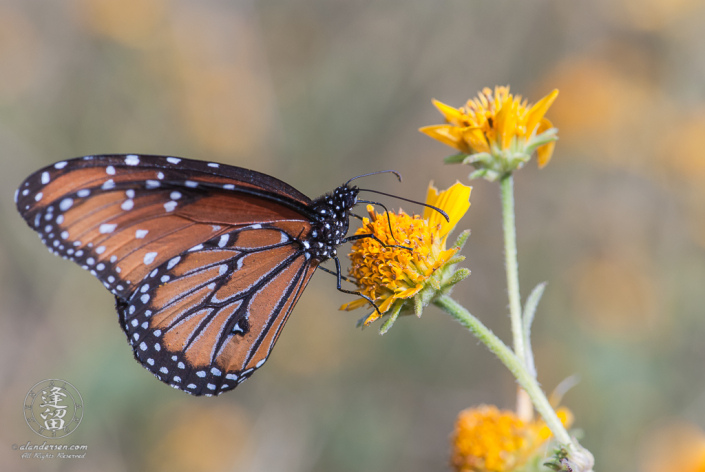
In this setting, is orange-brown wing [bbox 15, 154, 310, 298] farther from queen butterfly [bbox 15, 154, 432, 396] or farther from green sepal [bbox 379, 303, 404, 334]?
green sepal [bbox 379, 303, 404, 334]

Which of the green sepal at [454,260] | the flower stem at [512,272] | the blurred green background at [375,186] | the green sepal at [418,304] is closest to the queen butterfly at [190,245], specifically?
the green sepal at [418,304]

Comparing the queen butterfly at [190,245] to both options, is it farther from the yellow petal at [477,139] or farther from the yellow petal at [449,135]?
the yellow petal at [477,139]

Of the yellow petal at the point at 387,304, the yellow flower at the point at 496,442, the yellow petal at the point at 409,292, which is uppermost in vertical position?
the yellow petal at the point at 409,292

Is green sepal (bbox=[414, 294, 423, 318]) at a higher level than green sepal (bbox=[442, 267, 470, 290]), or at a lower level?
lower

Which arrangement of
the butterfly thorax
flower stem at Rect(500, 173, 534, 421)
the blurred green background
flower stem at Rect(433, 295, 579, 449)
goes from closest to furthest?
flower stem at Rect(433, 295, 579, 449), flower stem at Rect(500, 173, 534, 421), the butterfly thorax, the blurred green background

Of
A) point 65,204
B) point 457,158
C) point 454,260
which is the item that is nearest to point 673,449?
point 454,260

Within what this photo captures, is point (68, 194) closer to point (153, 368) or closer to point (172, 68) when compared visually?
point (153, 368)

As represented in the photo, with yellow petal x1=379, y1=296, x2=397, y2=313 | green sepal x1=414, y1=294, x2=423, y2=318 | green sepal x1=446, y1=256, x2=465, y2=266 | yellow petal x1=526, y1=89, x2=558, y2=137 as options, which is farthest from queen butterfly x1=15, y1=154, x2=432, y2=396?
yellow petal x1=526, y1=89, x2=558, y2=137

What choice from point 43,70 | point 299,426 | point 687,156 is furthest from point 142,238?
point 687,156
